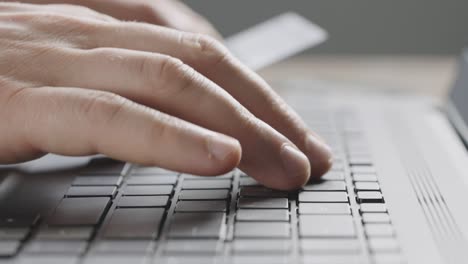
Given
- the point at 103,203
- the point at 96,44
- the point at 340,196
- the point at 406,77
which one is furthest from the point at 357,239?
the point at 406,77

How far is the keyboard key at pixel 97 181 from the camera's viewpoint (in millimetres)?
579

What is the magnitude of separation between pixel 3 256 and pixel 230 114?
216mm

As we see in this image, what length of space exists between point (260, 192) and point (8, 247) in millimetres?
205

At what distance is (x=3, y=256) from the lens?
44cm

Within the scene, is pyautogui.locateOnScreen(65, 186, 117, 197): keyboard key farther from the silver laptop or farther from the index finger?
the index finger

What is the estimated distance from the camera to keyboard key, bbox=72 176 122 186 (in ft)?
1.90

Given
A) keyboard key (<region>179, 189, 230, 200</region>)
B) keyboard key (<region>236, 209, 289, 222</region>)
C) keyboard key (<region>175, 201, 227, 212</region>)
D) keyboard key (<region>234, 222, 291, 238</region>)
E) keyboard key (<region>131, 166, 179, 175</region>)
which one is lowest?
keyboard key (<region>234, 222, 291, 238</region>)

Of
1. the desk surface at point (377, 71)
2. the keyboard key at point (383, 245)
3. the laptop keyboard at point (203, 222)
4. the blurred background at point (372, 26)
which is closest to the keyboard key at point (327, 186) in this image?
the laptop keyboard at point (203, 222)

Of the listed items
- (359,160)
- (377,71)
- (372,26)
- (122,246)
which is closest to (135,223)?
(122,246)

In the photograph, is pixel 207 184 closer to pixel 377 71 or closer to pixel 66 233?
pixel 66 233

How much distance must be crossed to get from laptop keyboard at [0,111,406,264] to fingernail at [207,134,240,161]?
4cm

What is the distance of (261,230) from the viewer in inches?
18.9

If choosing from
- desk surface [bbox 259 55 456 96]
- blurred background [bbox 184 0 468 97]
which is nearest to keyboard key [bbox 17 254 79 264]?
desk surface [bbox 259 55 456 96]

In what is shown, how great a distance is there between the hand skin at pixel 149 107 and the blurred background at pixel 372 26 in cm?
72
